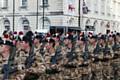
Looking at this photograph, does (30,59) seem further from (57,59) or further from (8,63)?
(57,59)

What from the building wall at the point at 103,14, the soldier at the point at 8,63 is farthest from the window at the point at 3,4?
the soldier at the point at 8,63

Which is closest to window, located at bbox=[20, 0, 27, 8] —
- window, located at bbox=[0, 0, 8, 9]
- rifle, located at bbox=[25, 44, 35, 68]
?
window, located at bbox=[0, 0, 8, 9]

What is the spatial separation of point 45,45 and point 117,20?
73.4 m

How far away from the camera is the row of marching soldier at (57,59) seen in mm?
12238

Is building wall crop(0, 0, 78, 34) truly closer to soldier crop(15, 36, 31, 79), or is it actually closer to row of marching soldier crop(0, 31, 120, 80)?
row of marching soldier crop(0, 31, 120, 80)

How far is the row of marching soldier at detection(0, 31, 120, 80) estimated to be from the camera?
40.1 ft

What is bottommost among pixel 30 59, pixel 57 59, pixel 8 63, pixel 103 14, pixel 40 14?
pixel 103 14

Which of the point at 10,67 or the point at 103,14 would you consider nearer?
the point at 10,67

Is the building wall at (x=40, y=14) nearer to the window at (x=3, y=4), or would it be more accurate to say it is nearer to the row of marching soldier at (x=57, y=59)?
the window at (x=3, y=4)

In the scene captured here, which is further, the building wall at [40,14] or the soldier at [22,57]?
the building wall at [40,14]

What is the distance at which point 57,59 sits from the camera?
52.2 ft

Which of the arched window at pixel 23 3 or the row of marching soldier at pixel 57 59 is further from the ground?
the arched window at pixel 23 3

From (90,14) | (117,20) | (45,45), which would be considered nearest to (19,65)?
(45,45)

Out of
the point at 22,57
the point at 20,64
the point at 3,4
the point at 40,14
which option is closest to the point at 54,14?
the point at 40,14
